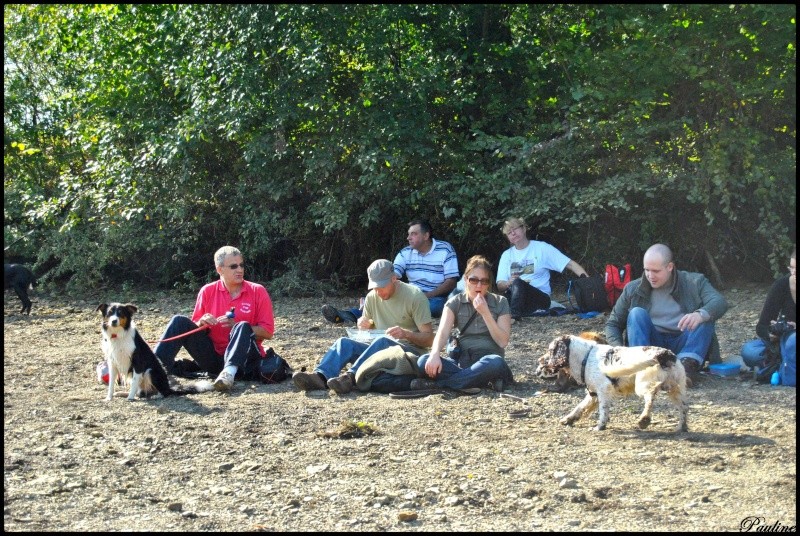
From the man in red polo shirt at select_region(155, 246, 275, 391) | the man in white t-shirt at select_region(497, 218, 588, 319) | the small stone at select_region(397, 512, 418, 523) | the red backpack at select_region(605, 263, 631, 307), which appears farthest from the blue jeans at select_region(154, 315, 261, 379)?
the red backpack at select_region(605, 263, 631, 307)

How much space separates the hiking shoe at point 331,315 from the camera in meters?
11.5

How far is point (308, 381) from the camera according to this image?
7.84 metres

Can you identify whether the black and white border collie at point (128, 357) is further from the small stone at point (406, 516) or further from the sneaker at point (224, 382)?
the small stone at point (406, 516)

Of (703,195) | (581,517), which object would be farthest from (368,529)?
(703,195)

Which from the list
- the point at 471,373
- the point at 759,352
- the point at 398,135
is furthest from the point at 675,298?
the point at 398,135

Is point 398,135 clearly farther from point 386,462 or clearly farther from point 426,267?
point 386,462

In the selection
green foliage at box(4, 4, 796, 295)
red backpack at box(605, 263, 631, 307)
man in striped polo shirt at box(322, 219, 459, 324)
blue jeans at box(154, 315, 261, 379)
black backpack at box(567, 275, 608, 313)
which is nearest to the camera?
blue jeans at box(154, 315, 261, 379)

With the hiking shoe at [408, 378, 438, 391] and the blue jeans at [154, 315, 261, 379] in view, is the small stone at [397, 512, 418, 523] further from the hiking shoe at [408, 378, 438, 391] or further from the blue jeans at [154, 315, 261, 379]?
the blue jeans at [154, 315, 261, 379]

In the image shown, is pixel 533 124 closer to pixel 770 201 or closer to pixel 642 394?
pixel 770 201

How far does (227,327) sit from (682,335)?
12.4 feet

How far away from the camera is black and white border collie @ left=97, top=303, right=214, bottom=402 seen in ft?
25.0

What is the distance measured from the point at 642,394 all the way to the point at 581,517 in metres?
1.80

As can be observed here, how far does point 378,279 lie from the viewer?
8.07m

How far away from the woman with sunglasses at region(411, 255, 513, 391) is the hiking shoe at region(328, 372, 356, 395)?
1.68 feet
